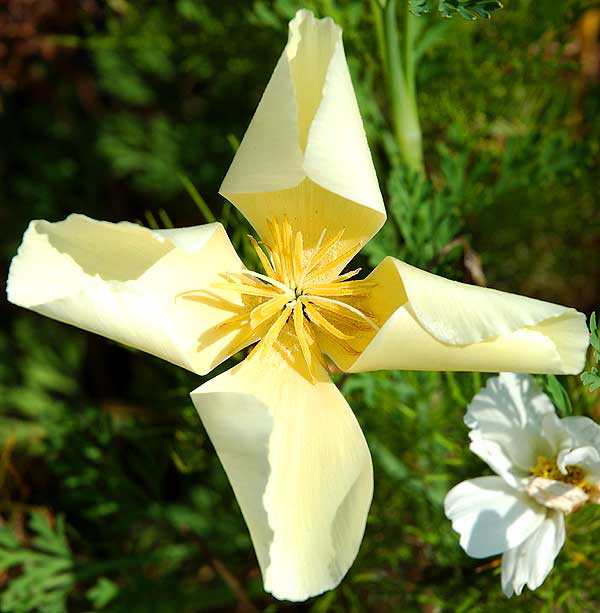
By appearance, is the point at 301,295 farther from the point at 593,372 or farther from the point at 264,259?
the point at 593,372

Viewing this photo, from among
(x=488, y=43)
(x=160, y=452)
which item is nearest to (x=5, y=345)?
(x=160, y=452)

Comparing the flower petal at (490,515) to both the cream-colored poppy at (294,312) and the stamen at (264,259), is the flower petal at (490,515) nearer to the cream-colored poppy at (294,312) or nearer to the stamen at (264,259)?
the cream-colored poppy at (294,312)

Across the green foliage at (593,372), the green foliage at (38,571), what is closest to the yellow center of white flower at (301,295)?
the green foliage at (593,372)

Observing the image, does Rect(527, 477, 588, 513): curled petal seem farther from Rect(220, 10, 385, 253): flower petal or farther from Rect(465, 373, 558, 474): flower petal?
Rect(220, 10, 385, 253): flower petal

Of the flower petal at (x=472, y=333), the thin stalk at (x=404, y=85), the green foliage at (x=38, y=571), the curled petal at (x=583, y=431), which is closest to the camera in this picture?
the flower petal at (x=472, y=333)

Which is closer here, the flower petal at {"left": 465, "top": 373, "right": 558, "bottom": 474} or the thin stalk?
the flower petal at {"left": 465, "top": 373, "right": 558, "bottom": 474}

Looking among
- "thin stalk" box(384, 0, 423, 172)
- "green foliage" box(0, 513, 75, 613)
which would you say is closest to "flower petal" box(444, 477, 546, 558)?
"thin stalk" box(384, 0, 423, 172)

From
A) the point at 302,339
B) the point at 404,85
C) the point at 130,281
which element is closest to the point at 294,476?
the point at 302,339
